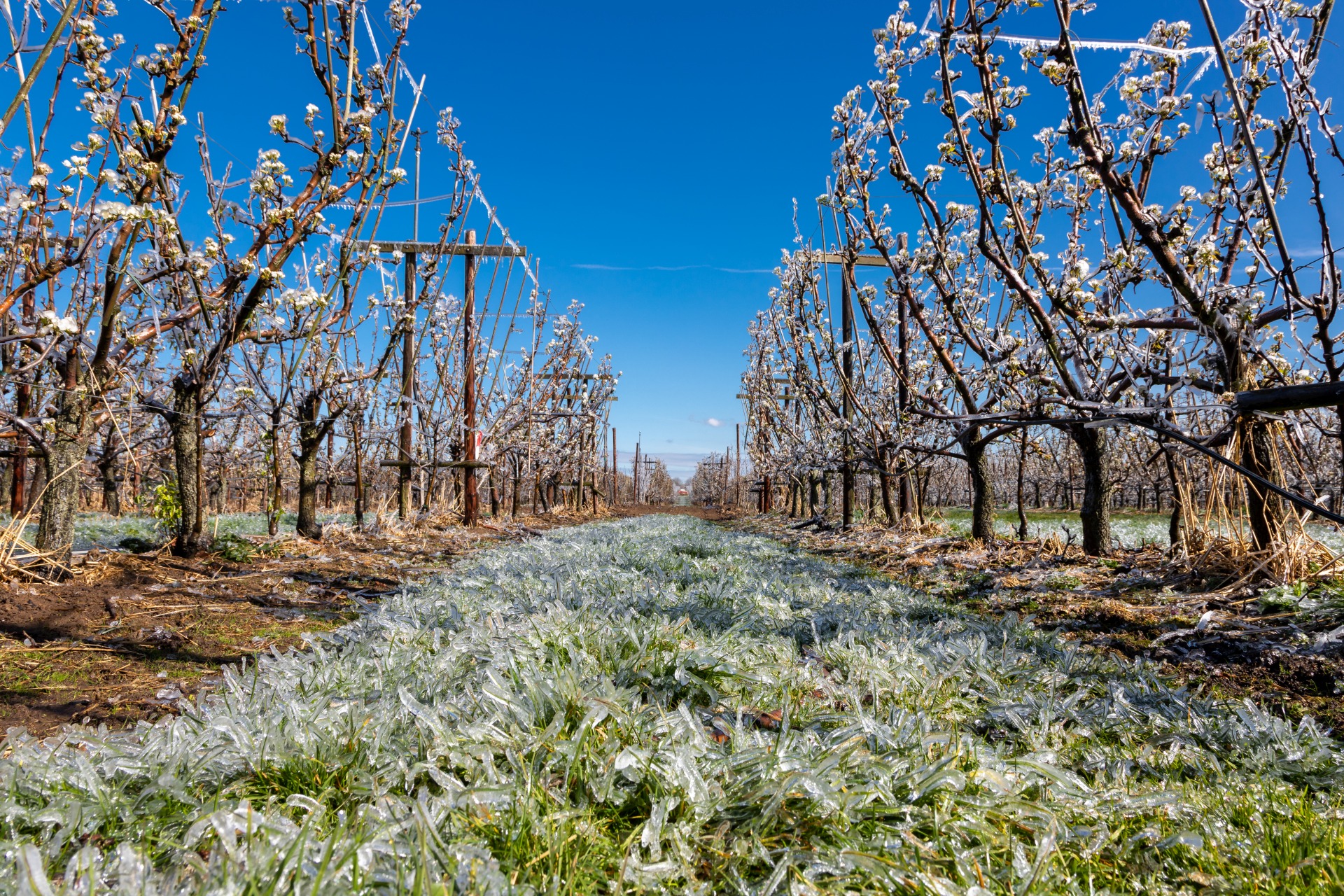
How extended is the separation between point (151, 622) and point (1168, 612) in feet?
20.1

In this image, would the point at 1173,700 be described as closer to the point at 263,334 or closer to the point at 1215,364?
the point at 1215,364

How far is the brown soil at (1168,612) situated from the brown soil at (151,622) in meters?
4.38

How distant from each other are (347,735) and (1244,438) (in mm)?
5534

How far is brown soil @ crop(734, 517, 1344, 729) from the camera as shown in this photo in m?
2.88

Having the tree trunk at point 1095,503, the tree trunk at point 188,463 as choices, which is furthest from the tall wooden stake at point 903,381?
the tree trunk at point 188,463

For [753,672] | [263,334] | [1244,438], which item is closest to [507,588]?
[753,672]

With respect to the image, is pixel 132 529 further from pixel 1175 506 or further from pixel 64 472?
pixel 1175 506

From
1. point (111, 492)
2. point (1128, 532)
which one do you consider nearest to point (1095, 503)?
point (1128, 532)

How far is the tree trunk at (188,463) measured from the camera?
557cm

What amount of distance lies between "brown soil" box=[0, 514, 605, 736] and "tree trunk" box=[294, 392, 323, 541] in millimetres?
1059

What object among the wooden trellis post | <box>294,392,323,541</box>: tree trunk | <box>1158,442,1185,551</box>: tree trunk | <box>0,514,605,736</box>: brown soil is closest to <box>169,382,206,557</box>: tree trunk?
<box>0,514,605,736</box>: brown soil

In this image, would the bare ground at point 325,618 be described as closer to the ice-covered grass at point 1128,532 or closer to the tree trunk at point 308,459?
the tree trunk at point 308,459

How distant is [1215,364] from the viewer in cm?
416

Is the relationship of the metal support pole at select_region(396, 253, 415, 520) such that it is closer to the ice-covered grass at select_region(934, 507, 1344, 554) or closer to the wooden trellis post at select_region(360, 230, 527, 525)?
the wooden trellis post at select_region(360, 230, 527, 525)
